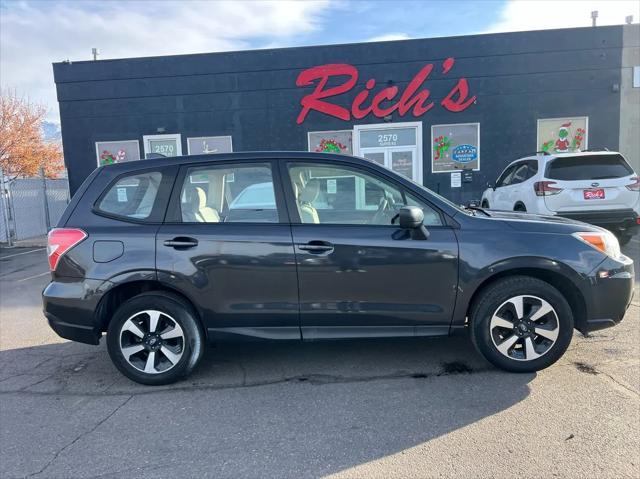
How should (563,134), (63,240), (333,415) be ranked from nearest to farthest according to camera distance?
1. (333,415)
2. (63,240)
3. (563,134)

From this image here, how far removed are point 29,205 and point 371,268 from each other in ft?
47.0

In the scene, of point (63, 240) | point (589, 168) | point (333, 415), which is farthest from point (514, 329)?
point (589, 168)

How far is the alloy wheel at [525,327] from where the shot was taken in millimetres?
3746

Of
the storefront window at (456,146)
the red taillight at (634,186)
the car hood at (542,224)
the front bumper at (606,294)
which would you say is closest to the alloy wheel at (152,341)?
the car hood at (542,224)

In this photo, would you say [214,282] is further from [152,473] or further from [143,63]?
[143,63]

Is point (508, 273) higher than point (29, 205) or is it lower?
lower

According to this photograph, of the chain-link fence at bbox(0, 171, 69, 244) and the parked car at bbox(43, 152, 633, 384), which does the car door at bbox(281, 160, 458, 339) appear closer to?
the parked car at bbox(43, 152, 633, 384)

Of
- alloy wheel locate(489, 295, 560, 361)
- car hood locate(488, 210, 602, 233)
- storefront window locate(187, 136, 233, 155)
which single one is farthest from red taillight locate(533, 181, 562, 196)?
storefront window locate(187, 136, 233, 155)

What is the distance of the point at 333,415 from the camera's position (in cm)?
333

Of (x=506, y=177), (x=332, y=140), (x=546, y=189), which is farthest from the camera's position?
(x=332, y=140)

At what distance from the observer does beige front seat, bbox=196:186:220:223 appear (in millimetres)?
3914

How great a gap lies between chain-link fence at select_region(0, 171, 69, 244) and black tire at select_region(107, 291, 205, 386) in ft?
35.6

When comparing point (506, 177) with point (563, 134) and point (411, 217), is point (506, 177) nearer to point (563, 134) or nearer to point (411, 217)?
point (563, 134)

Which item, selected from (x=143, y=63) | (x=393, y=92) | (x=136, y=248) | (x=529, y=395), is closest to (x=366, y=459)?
(x=529, y=395)
